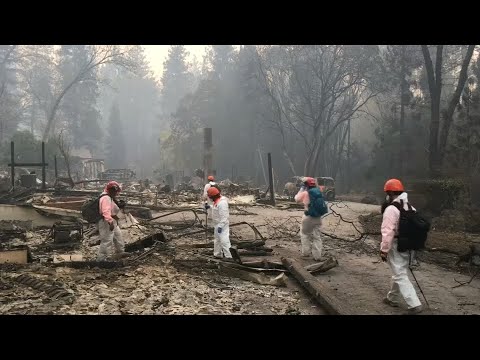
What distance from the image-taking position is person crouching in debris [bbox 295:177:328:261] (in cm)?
1006

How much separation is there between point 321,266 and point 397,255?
2716 millimetres

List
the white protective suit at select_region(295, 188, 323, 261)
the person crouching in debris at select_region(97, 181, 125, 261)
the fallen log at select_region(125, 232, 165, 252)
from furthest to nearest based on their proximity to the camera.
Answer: the fallen log at select_region(125, 232, 165, 252), the white protective suit at select_region(295, 188, 323, 261), the person crouching in debris at select_region(97, 181, 125, 261)

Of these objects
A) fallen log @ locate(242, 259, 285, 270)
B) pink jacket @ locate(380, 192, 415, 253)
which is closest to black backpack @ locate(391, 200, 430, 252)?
pink jacket @ locate(380, 192, 415, 253)

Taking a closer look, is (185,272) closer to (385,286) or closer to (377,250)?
(385,286)

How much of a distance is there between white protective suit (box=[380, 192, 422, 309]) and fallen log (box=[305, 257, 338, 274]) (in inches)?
101

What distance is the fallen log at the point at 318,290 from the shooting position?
632cm

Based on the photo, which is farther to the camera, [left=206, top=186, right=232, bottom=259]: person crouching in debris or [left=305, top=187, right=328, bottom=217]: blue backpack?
[left=305, top=187, right=328, bottom=217]: blue backpack

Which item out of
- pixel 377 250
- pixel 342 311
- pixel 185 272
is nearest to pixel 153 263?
pixel 185 272

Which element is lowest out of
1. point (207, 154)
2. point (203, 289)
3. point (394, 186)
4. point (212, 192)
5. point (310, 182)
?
point (203, 289)

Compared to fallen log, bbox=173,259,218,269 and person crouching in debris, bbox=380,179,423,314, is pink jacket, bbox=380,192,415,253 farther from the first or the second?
fallen log, bbox=173,259,218,269

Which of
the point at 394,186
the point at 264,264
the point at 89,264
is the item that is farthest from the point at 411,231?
the point at 89,264

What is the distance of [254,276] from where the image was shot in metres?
8.44

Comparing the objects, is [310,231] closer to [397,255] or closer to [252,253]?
[252,253]

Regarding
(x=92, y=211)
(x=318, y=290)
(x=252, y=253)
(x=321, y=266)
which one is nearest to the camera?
(x=318, y=290)
